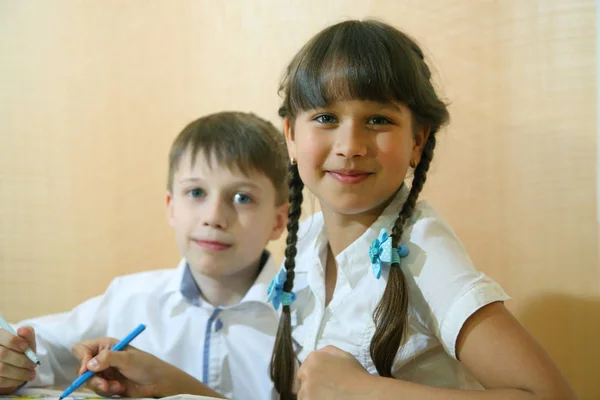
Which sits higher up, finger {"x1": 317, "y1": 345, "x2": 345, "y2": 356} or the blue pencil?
finger {"x1": 317, "y1": 345, "x2": 345, "y2": 356}

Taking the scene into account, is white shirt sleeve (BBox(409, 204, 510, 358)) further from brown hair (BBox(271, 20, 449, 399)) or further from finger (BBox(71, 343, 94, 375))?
finger (BBox(71, 343, 94, 375))

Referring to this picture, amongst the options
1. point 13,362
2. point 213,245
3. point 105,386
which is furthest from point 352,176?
point 13,362

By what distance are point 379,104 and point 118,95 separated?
925 mm

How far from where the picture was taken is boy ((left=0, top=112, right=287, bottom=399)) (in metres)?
1.10

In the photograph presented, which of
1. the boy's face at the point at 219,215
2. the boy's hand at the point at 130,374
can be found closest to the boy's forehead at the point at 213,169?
the boy's face at the point at 219,215

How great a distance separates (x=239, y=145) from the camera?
1112 millimetres

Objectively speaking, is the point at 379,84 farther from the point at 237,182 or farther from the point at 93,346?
the point at 93,346

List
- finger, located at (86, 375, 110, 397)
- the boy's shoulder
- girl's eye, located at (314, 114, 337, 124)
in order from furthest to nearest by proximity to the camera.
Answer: the boy's shoulder
finger, located at (86, 375, 110, 397)
girl's eye, located at (314, 114, 337, 124)

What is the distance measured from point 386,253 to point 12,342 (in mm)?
583

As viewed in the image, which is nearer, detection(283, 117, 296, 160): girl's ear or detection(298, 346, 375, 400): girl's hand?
detection(298, 346, 375, 400): girl's hand

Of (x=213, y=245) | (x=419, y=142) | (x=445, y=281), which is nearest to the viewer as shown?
(x=445, y=281)

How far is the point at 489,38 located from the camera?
1.11m

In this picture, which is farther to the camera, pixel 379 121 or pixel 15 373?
pixel 15 373

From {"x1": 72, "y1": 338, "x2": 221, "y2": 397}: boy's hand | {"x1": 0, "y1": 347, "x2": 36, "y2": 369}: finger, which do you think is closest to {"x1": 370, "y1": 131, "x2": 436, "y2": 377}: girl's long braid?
{"x1": 72, "y1": 338, "x2": 221, "y2": 397}: boy's hand
